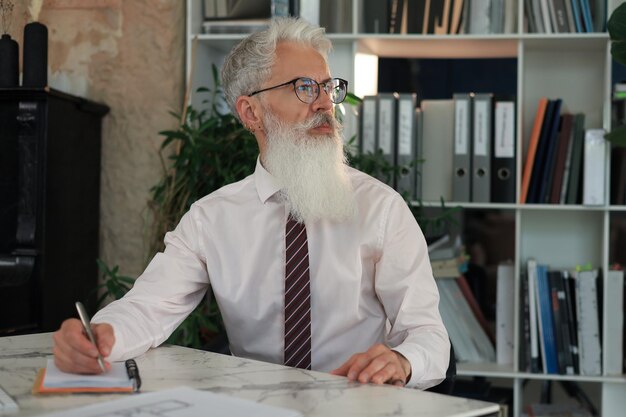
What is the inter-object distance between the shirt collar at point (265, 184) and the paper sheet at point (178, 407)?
2.87 feet

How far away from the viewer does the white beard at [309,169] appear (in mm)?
2066

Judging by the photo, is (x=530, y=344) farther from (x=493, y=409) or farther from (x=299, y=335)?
(x=493, y=409)

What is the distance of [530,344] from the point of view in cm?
341

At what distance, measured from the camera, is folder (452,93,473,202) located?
11.3 ft

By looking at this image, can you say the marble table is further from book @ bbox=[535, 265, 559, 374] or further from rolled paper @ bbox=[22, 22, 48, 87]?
book @ bbox=[535, 265, 559, 374]

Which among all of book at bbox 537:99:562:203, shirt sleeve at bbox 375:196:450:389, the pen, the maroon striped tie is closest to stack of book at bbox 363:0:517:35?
book at bbox 537:99:562:203

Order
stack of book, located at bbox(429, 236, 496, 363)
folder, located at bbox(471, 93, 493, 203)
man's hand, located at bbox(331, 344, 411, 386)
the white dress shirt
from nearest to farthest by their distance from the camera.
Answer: man's hand, located at bbox(331, 344, 411, 386) < the white dress shirt < folder, located at bbox(471, 93, 493, 203) < stack of book, located at bbox(429, 236, 496, 363)

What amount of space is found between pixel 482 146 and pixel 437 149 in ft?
0.62

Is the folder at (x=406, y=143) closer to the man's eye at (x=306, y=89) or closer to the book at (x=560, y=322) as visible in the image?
the book at (x=560, y=322)

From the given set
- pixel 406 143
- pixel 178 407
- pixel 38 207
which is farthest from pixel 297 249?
pixel 406 143

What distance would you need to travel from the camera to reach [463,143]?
345cm

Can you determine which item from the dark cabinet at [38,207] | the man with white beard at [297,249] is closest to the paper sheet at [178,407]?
the man with white beard at [297,249]

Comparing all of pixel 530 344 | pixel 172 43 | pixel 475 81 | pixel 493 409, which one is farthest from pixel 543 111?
pixel 493 409

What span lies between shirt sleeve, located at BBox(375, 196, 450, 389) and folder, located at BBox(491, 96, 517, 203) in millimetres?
1437
